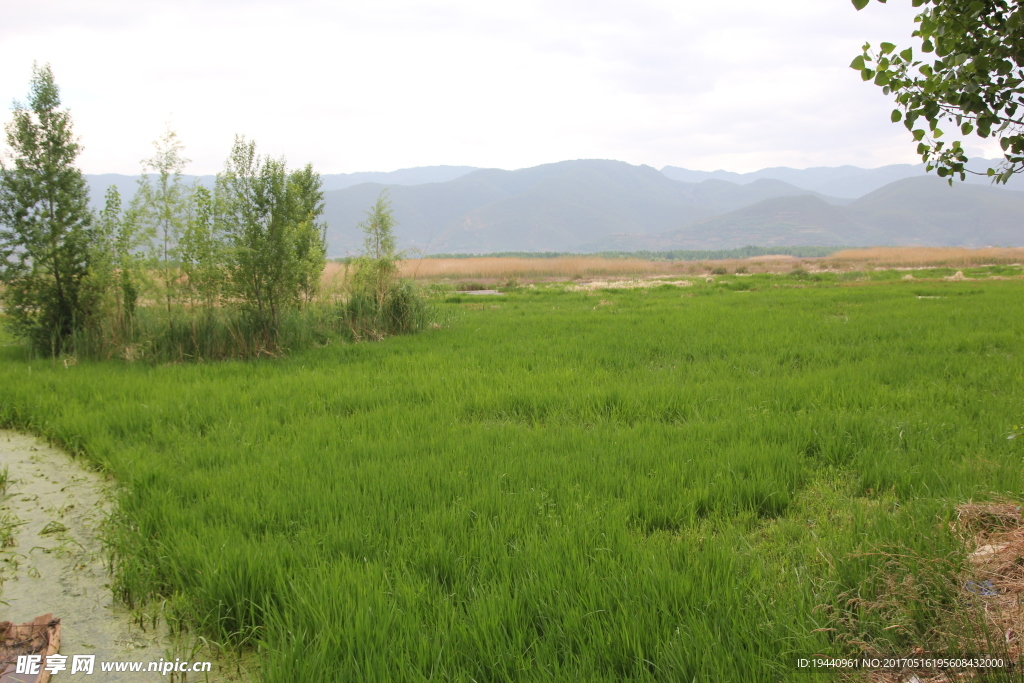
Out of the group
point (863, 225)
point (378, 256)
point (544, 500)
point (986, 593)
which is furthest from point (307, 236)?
point (863, 225)

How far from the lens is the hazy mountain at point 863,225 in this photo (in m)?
165

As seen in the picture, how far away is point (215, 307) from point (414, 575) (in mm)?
6741

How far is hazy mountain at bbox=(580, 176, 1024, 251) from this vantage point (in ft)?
541

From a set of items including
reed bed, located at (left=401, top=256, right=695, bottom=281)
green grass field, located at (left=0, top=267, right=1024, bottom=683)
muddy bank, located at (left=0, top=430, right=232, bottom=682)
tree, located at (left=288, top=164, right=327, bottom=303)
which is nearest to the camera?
green grass field, located at (left=0, top=267, right=1024, bottom=683)

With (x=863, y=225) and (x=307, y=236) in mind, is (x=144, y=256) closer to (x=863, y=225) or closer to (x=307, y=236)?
(x=307, y=236)

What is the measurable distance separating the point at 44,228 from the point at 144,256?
148 cm

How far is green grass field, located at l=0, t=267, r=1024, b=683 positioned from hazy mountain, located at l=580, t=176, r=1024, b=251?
18205 cm

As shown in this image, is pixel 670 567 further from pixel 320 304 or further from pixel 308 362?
pixel 320 304

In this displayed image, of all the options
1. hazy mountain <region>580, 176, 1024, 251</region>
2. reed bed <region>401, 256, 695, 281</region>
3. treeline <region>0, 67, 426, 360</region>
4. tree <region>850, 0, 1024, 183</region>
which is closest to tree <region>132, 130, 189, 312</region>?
treeline <region>0, 67, 426, 360</region>

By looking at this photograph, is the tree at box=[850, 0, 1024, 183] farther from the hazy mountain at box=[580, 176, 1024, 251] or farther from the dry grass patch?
the hazy mountain at box=[580, 176, 1024, 251]

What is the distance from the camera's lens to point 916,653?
1839mm

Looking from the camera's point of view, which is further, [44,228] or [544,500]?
[44,228]

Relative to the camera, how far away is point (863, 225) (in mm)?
183000

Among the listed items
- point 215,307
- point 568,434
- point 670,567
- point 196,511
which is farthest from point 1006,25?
point 215,307
